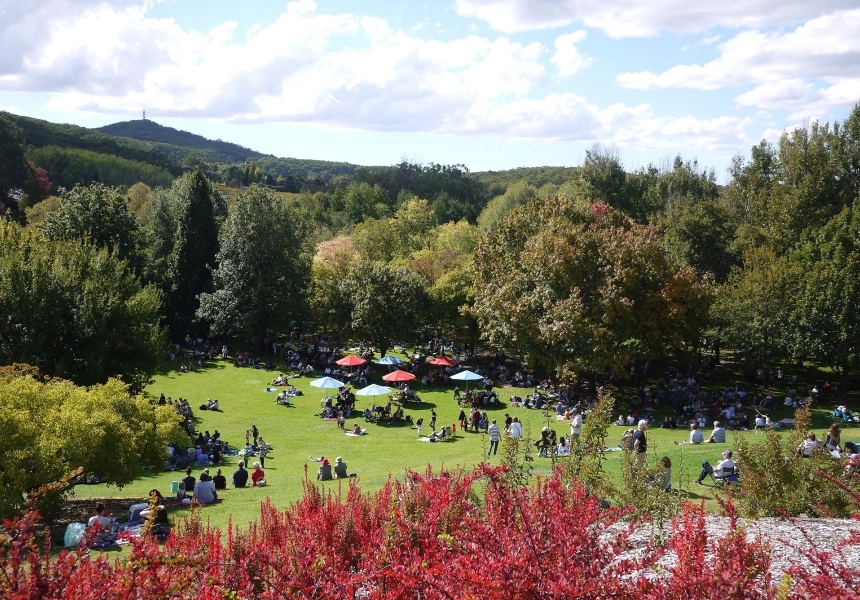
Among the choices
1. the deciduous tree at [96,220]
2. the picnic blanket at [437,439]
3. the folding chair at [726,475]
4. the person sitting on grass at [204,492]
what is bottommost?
the picnic blanket at [437,439]

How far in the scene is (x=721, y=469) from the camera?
16.6 metres

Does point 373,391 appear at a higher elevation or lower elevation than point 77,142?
lower

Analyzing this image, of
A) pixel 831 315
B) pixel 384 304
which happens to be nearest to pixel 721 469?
pixel 831 315

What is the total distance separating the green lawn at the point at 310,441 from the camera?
18.4 m

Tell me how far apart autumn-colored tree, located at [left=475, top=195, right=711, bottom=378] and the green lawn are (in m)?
3.44

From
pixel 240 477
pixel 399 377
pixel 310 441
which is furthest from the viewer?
pixel 399 377

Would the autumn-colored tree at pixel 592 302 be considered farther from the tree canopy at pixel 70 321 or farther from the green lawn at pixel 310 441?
the tree canopy at pixel 70 321

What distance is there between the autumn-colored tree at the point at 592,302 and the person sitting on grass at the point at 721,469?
14128mm

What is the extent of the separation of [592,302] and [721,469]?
56.3 feet

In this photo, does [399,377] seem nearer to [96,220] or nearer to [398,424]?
[398,424]

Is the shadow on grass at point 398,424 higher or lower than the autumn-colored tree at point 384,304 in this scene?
lower

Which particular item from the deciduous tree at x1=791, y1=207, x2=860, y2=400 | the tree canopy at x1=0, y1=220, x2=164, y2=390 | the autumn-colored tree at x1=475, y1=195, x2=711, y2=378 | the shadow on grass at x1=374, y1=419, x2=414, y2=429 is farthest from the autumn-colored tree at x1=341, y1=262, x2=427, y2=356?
the deciduous tree at x1=791, y1=207, x2=860, y2=400

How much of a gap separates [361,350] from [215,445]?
2141cm

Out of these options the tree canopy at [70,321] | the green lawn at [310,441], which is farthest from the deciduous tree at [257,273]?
the tree canopy at [70,321]
